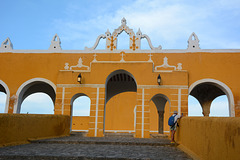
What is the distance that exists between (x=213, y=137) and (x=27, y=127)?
5.43 meters

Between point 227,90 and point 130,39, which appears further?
point 130,39

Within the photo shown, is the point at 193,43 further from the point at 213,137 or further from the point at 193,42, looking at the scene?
the point at 213,137

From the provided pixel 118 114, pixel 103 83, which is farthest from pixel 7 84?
pixel 118 114

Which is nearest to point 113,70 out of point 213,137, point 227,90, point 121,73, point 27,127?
point 121,73

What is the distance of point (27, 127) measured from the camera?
7344mm

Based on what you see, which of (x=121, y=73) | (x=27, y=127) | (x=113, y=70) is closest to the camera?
(x=27, y=127)

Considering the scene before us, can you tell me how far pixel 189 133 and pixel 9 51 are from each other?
10.7 meters

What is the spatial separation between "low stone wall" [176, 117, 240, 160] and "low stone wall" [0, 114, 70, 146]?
15.1 feet

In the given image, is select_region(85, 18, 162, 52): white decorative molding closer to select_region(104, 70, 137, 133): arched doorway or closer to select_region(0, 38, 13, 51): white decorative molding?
select_region(0, 38, 13, 51): white decorative molding

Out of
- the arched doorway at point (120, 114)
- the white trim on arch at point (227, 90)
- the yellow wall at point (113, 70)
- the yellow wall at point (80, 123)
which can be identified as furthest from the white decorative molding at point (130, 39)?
the yellow wall at point (80, 123)

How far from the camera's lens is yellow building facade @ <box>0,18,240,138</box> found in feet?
36.0

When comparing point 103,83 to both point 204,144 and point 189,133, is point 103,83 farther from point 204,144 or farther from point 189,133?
point 204,144

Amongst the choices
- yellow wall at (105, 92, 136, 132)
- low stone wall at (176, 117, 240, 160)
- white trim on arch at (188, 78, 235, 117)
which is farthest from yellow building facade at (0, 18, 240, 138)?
yellow wall at (105, 92, 136, 132)

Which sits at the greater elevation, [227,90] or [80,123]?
[227,90]
